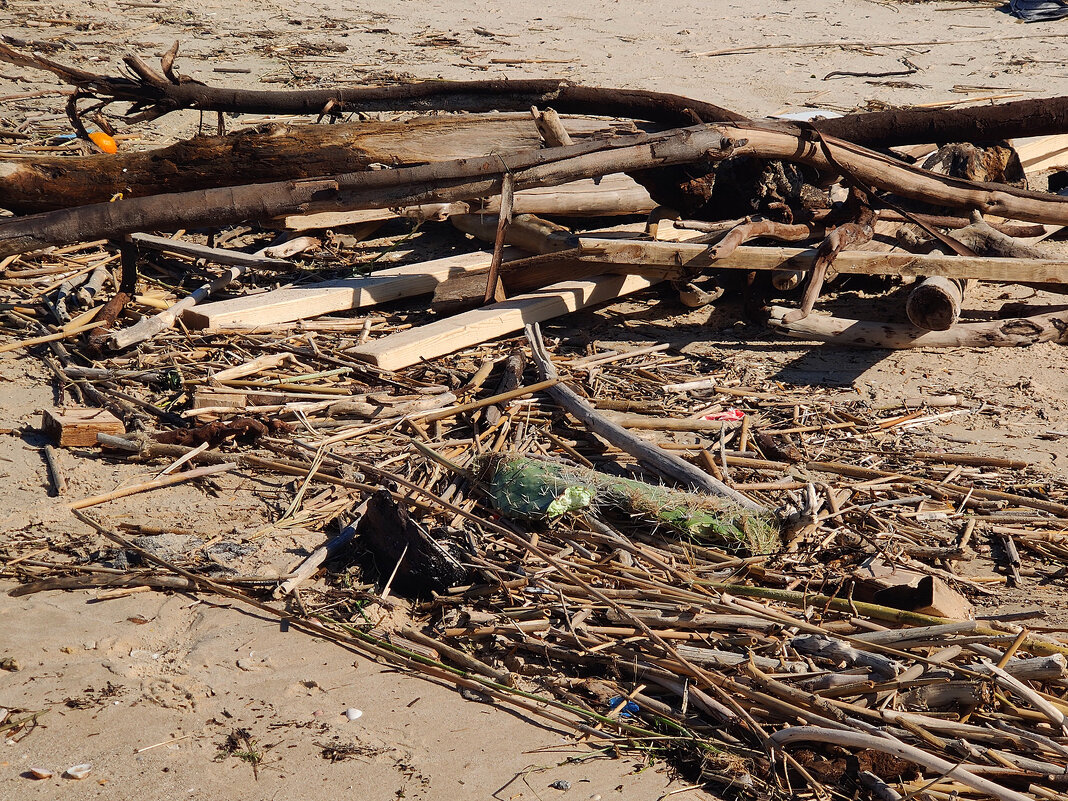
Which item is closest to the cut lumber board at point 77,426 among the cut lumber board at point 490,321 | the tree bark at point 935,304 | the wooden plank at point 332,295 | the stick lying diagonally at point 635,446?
the wooden plank at point 332,295

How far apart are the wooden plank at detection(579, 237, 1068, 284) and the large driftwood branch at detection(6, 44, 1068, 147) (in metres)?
0.94

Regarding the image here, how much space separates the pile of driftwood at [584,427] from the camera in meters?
2.74

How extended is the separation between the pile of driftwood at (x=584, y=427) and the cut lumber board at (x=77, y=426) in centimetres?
2

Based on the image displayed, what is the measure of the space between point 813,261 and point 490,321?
1970mm

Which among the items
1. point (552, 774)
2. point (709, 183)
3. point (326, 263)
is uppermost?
point (709, 183)

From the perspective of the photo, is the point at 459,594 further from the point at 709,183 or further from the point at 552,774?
the point at 709,183

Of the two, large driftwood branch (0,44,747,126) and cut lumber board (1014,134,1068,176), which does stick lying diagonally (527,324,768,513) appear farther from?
cut lumber board (1014,134,1068,176)

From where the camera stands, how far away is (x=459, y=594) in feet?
10.6

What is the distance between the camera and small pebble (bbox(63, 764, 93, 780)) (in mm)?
2408

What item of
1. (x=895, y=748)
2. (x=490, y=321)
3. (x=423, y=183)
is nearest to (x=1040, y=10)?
(x=490, y=321)

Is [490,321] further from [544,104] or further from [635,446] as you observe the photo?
[544,104]

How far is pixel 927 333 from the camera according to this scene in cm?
539

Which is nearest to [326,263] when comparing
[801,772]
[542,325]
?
[542,325]

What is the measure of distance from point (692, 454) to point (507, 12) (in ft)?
38.5
